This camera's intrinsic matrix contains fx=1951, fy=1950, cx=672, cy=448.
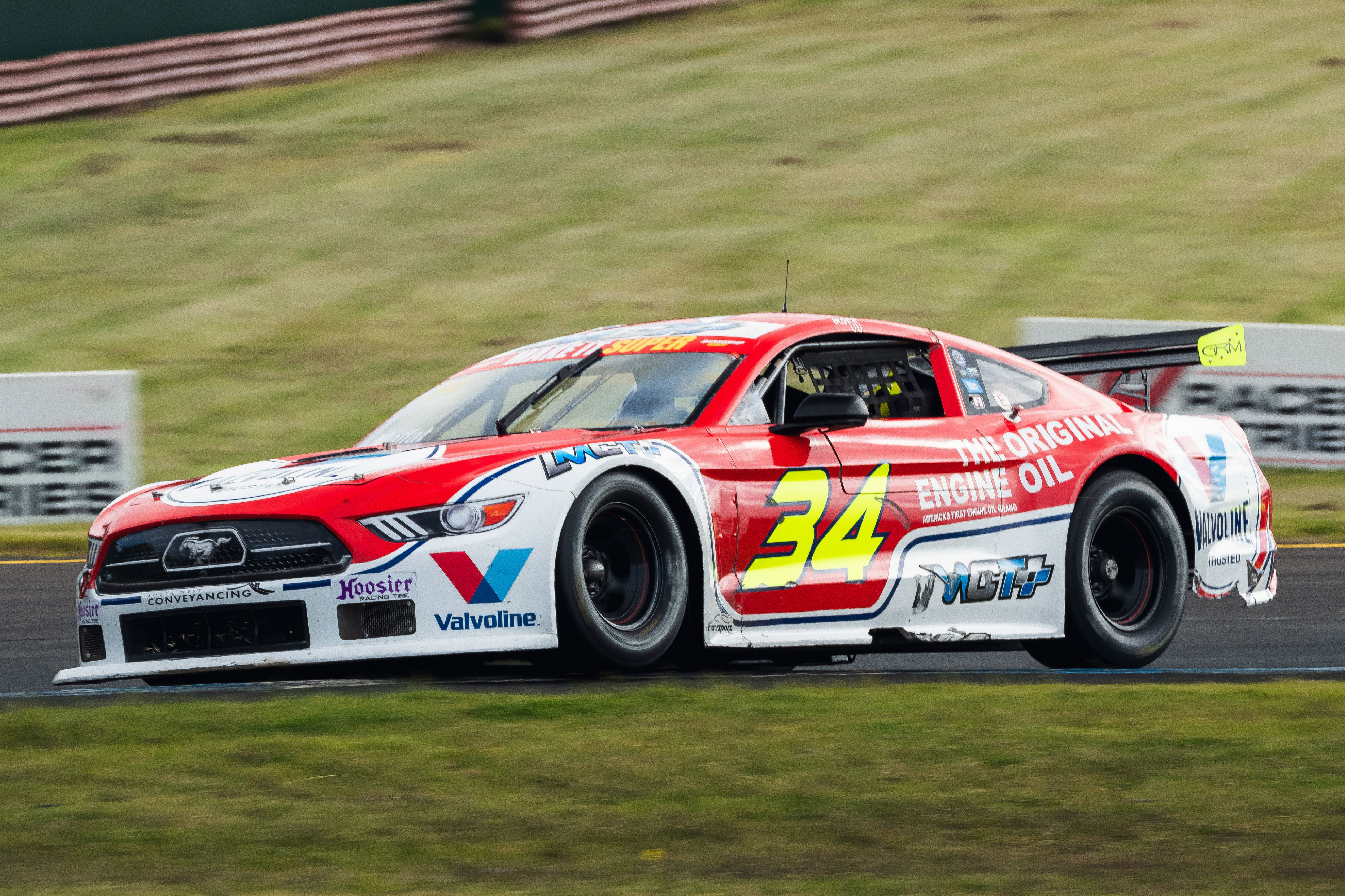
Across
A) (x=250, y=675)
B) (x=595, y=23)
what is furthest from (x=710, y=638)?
(x=595, y=23)

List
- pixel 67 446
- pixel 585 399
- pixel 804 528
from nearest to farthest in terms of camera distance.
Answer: pixel 804 528 < pixel 585 399 < pixel 67 446

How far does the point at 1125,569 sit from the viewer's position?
8.30 m

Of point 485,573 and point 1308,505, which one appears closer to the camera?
point 485,573

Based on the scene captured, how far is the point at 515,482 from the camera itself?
20.9ft

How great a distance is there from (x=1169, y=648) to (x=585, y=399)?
9.84ft

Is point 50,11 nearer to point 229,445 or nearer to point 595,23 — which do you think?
point 595,23

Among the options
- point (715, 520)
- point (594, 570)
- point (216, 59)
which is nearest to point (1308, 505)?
point (715, 520)

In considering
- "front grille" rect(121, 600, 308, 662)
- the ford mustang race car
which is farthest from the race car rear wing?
"front grille" rect(121, 600, 308, 662)

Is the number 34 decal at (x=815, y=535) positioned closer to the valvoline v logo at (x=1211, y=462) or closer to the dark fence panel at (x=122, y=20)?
the valvoline v logo at (x=1211, y=462)

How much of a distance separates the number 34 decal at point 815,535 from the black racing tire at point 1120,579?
107 cm

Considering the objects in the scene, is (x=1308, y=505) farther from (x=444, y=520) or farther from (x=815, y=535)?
(x=444, y=520)

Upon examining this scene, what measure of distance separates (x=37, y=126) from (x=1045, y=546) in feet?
64.4

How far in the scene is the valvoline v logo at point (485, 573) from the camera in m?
6.23

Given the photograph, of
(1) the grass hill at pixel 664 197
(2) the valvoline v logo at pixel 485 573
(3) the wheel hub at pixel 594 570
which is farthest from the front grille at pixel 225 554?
(1) the grass hill at pixel 664 197
